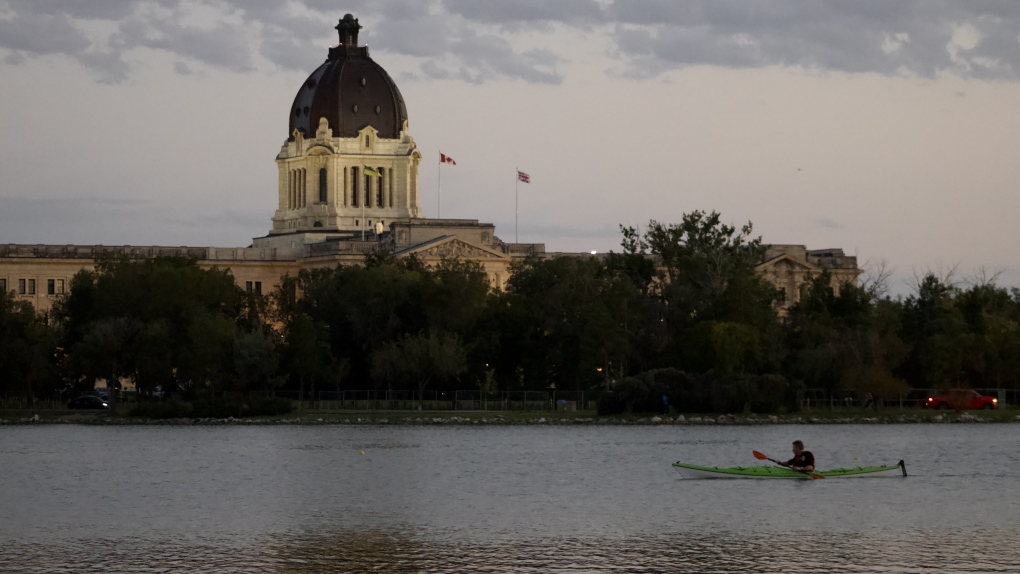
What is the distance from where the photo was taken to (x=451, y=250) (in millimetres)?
173625

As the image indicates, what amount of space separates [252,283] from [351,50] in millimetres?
24086

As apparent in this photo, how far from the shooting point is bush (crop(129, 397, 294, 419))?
4208 inches

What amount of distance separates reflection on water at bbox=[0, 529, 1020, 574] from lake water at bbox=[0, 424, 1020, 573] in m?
0.08

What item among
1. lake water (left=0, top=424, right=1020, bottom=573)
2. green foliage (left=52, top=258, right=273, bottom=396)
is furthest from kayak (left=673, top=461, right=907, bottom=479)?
green foliage (left=52, top=258, right=273, bottom=396)

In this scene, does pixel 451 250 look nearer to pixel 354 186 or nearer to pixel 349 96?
pixel 354 186

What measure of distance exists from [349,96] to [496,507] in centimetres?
13399

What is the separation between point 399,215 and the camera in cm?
19050

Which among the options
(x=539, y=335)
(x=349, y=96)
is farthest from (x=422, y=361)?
(x=349, y=96)

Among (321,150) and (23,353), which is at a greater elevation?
(321,150)

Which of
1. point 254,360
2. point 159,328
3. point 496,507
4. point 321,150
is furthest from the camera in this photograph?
point 321,150

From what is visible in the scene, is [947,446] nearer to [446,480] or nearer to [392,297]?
[446,480]

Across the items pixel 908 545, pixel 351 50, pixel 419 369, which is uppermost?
pixel 351 50

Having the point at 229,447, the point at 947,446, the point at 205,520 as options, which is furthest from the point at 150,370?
the point at 205,520

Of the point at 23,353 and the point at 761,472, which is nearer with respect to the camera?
the point at 761,472
